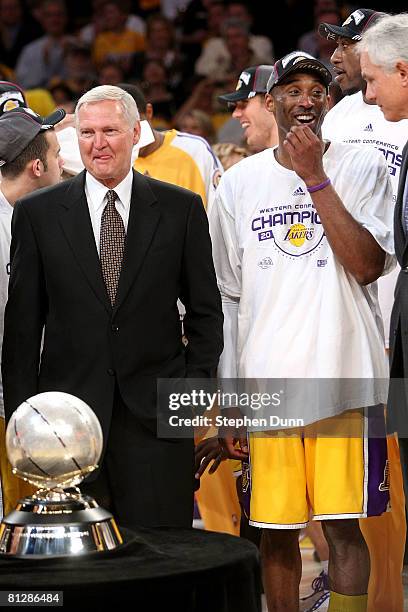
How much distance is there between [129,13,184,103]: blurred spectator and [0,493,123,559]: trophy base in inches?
263

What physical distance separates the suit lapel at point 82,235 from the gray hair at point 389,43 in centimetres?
101

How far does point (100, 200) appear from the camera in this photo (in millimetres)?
3658

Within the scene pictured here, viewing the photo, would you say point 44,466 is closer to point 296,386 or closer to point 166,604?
point 166,604

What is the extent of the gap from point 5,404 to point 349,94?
6.98 feet

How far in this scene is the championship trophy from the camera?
7.93 feet

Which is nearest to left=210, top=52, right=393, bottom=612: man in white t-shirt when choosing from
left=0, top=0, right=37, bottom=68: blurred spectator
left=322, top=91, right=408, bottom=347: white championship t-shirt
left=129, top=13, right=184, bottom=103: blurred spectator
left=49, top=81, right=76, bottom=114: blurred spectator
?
left=322, top=91, right=408, bottom=347: white championship t-shirt

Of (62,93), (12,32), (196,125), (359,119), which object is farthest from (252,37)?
(359,119)

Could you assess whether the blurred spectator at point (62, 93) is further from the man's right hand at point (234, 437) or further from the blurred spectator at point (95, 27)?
the man's right hand at point (234, 437)

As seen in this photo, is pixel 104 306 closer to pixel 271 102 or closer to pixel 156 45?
pixel 271 102

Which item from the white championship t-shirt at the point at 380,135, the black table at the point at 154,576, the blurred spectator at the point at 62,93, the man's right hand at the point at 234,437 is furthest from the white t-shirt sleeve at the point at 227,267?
the blurred spectator at the point at 62,93

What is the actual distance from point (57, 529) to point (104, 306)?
3.95 ft

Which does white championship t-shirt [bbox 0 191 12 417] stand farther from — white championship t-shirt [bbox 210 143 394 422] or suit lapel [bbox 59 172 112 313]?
white championship t-shirt [bbox 210 143 394 422]

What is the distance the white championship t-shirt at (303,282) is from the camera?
3658 mm

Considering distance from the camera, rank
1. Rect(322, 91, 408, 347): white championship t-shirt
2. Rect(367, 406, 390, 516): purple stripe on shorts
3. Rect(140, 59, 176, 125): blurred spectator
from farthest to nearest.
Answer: Rect(140, 59, 176, 125): blurred spectator → Rect(322, 91, 408, 347): white championship t-shirt → Rect(367, 406, 390, 516): purple stripe on shorts
